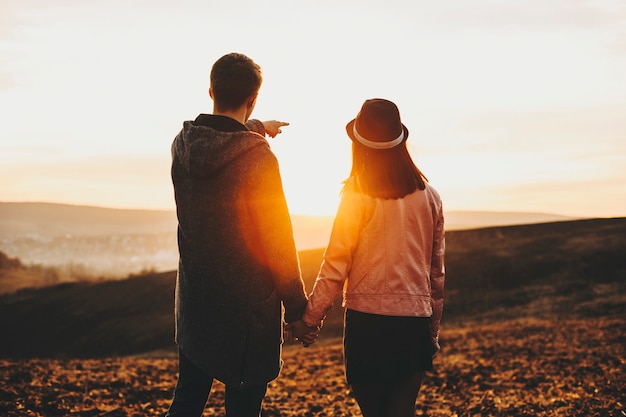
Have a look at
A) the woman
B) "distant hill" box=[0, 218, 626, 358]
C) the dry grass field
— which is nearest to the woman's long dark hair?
the woman

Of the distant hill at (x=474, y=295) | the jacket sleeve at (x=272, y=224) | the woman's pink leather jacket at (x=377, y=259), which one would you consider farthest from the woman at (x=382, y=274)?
the distant hill at (x=474, y=295)

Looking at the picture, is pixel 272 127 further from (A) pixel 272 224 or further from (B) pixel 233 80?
(A) pixel 272 224

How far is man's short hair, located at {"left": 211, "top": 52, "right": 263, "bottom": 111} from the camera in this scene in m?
2.92

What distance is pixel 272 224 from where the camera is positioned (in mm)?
2900

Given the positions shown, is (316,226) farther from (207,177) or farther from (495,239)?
(207,177)

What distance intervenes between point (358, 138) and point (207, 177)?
0.83 metres

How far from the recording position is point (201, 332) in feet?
9.68

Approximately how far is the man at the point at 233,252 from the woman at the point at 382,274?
0.32 m

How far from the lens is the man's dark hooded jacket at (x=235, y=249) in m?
2.89

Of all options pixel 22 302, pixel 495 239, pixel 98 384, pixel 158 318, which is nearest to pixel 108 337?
pixel 158 318

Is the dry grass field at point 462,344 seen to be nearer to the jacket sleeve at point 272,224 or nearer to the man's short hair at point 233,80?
the jacket sleeve at point 272,224

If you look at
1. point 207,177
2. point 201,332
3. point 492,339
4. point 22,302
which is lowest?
point 22,302

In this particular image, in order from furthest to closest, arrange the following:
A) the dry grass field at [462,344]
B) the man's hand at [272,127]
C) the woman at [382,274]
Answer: the dry grass field at [462,344] → the man's hand at [272,127] → the woman at [382,274]

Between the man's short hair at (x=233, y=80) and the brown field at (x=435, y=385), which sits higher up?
the man's short hair at (x=233, y=80)
